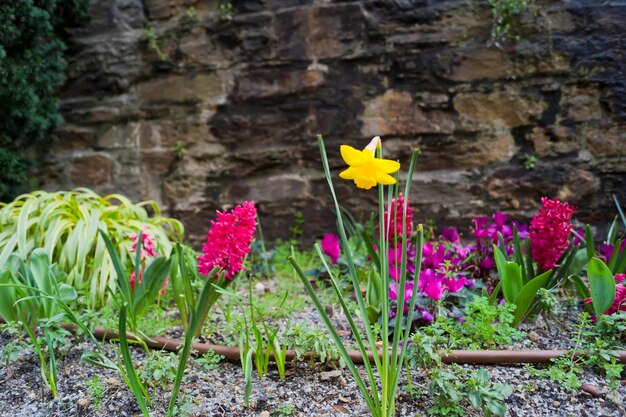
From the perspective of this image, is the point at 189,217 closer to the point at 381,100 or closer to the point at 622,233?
the point at 381,100

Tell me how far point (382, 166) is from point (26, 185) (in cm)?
257

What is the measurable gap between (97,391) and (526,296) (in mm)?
1230

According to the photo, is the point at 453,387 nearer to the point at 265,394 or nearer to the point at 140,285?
the point at 265,394

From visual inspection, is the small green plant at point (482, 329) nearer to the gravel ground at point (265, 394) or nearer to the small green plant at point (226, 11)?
the gravel ground at point (265, 394)

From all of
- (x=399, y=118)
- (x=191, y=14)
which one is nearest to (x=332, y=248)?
(x=399, y=118)

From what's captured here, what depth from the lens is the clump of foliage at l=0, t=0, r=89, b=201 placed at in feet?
8.09

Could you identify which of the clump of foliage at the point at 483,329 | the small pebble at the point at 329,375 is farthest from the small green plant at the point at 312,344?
the clump of foliage at the point at 483,329

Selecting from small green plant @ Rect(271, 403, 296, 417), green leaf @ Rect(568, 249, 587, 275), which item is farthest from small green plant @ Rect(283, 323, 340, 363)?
green leaf @ Rect(568, 249, 587, 275)

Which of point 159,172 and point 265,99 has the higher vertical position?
point 265,99

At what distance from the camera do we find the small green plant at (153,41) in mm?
2840

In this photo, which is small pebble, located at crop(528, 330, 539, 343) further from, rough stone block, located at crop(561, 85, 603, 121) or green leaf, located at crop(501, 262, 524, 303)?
rough stone block, located at crop(561, 85, 603, 121)

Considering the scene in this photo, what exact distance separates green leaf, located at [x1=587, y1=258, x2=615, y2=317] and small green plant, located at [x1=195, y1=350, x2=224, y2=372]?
110 centimetres

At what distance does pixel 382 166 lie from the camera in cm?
101

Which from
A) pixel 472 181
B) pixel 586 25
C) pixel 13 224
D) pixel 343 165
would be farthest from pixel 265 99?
pixel 586 25
